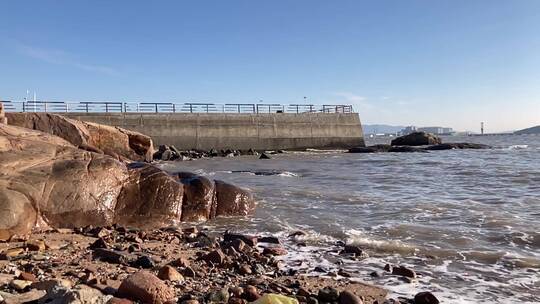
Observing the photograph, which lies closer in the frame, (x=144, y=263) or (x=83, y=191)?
(x=144, y=263)

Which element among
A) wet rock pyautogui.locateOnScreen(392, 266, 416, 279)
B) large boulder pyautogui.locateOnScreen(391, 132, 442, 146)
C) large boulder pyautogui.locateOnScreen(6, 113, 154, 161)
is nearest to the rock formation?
wet rock pyautogui.locateOnScreen(392, 266, 416, 279)

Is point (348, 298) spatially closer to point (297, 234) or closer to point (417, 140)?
point (297, 234)

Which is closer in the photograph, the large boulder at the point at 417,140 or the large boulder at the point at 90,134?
the large boulder at the point at 90,134

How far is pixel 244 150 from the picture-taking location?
44.5 metres

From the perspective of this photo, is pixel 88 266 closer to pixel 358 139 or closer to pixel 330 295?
pixel 330 295

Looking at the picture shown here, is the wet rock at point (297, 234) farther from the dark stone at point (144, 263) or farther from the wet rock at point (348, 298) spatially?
the wet rock at point (348, 298)

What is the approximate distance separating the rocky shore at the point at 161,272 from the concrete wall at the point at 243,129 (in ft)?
111

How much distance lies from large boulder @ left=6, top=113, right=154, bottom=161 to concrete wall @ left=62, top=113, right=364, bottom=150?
13.2m

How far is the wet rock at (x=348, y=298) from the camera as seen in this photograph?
5234 mm

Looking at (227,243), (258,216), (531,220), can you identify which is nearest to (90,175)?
(227,243)

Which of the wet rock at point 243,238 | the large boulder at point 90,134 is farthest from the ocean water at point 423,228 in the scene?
the large boulder at point 90,134

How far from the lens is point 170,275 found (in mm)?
5633

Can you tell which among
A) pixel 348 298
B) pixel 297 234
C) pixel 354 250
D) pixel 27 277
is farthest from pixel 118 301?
pixel 297 234

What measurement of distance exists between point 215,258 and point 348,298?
6.99 ft
